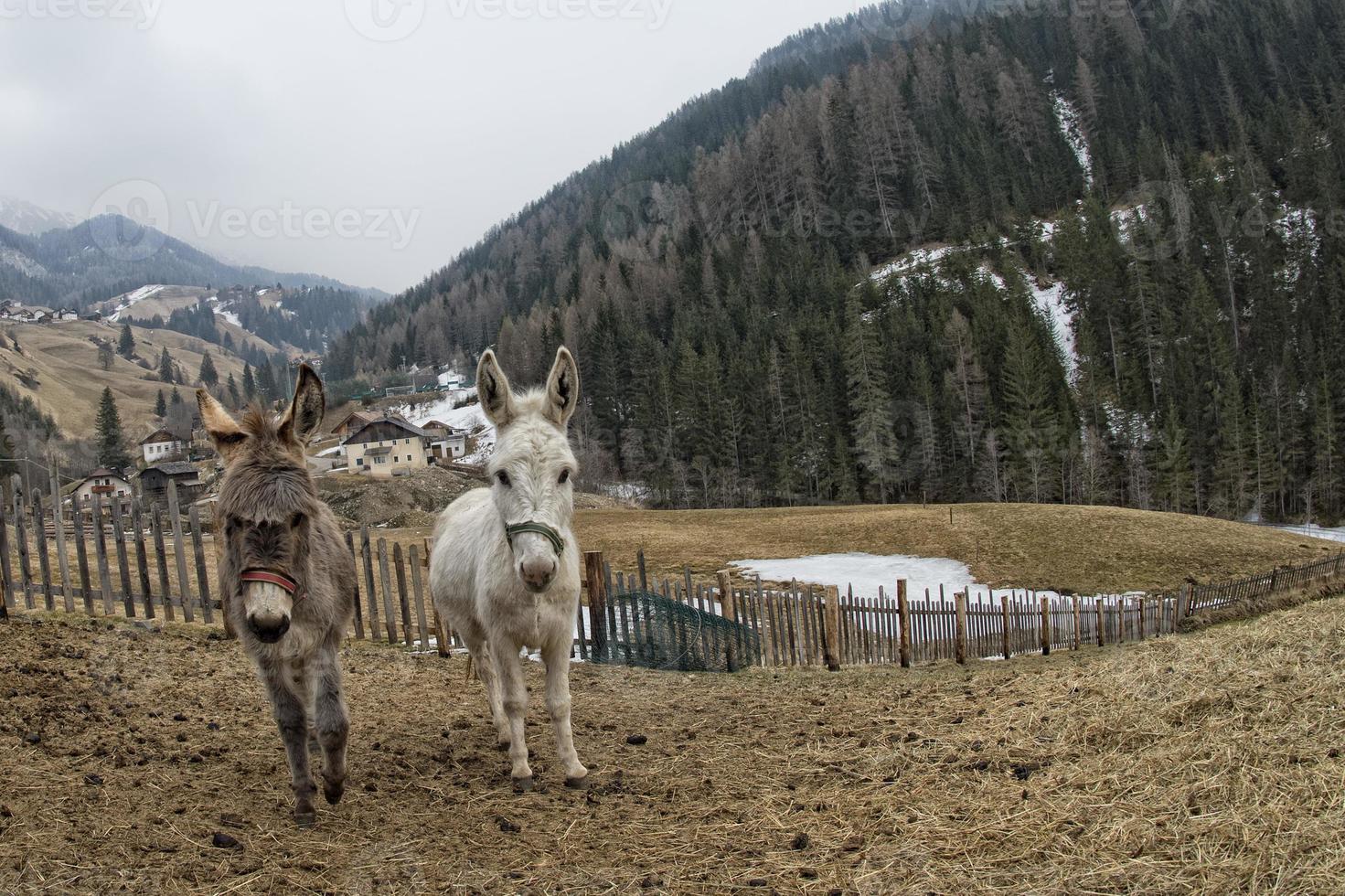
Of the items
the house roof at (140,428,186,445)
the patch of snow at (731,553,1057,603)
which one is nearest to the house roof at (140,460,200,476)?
the house roof at (140,428,186,445)

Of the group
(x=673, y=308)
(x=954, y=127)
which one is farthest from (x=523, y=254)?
(x=954, y=127)

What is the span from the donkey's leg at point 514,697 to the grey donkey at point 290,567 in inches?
43.6

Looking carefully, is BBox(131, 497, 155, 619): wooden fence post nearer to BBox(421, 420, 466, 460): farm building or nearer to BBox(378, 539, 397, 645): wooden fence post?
BBox(378, 539, 397, 645): wooden fence post

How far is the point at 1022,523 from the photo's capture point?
32.1 metres

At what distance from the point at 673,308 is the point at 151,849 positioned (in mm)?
101516

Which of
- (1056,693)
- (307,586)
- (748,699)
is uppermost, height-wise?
(307,586)

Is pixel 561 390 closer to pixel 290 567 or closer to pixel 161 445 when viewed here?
pixel 290 567

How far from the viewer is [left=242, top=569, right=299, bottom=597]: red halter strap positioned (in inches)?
153

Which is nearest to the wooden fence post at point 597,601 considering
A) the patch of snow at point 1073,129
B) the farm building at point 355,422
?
the farm building at point 355,422

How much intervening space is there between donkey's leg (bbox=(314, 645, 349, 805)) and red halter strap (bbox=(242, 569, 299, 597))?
782mm

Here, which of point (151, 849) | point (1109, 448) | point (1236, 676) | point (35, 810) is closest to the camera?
point (151, 849)

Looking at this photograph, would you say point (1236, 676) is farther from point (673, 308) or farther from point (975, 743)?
point (673, 308)

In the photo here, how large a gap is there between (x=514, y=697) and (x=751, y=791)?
1.80m

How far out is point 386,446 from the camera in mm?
81562
